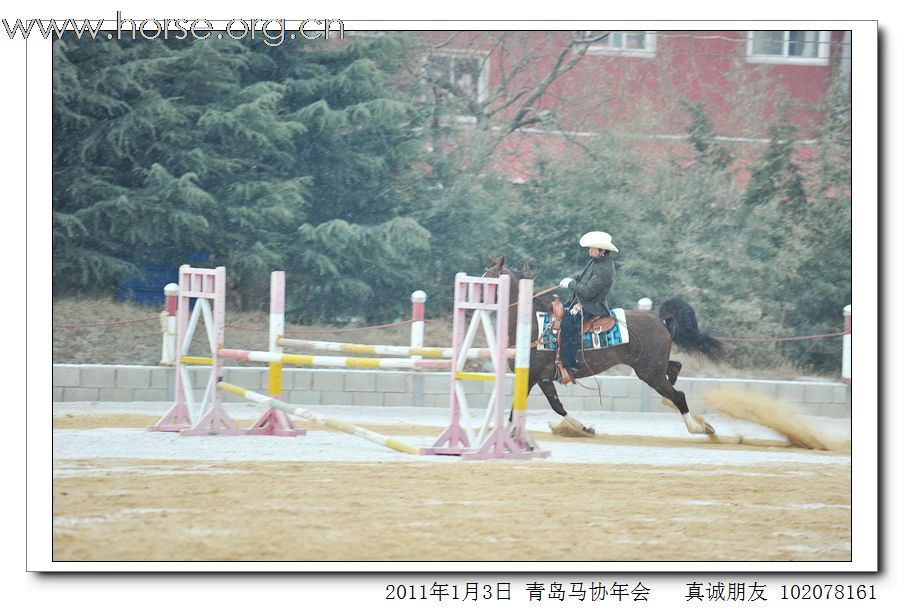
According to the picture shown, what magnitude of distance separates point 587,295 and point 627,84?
314 inches

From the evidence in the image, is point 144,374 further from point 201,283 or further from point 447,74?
point 447,74

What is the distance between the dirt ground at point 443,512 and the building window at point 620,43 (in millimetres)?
10235

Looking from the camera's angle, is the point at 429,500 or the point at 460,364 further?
the point at 460,364

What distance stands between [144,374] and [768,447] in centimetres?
701

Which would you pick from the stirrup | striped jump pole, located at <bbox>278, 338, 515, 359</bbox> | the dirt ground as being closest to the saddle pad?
the stirrup

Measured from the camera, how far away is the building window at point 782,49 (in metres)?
17.4

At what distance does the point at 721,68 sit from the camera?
17.6 meters

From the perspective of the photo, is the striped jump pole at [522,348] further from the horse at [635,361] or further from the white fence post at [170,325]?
the white fence post at [170,325]

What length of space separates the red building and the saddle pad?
22.5 ft

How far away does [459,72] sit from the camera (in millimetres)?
17703

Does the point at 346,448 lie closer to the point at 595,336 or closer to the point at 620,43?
the point at 595,336

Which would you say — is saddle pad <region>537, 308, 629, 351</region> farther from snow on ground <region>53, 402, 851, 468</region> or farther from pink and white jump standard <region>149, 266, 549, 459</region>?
pink and white jump standard <region>149, 266, 549, 459</region>

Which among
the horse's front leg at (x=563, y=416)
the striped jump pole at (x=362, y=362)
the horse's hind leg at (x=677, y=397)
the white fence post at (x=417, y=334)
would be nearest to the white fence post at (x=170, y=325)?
the white fence post at (x=417, y=334)

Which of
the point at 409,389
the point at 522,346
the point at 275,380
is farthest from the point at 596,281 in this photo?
the point at 409,389
